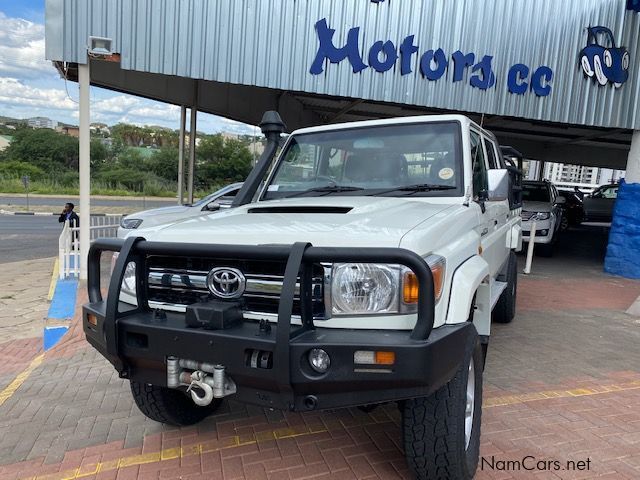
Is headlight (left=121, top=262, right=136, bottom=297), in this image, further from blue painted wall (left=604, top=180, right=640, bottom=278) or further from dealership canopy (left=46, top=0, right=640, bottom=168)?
blue painted wall (left=604, top=180, right=640, bottom=278)

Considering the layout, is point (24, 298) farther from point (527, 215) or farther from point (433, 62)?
point (527, 215)

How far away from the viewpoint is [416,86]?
9273 millimetres

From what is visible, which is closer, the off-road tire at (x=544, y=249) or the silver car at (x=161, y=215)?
the silver car at (x=161, y=215)

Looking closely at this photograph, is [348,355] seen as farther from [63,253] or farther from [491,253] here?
[63,253]

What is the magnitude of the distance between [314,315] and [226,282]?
1.51ft

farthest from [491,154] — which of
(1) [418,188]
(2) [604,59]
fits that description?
(2) [604,59]

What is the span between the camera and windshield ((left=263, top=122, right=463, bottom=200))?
3.55 m

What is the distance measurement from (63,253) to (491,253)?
729 cm

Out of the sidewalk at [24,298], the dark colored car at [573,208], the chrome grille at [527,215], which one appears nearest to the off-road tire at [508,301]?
the sidewalk at [24,298]

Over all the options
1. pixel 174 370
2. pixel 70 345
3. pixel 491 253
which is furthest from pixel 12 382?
pixel 491 253

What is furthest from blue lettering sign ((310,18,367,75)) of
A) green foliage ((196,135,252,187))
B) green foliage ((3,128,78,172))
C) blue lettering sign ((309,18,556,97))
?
green foliage ((3,128,78,172))

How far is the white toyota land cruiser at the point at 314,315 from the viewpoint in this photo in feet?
6.95

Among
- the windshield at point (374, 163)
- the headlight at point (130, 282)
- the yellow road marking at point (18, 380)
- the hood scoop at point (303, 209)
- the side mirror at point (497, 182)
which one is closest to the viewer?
the headlight at point (130, 282)

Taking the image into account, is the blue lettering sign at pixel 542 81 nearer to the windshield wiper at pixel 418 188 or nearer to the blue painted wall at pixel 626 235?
the blue painted wall at pixel 626 235
